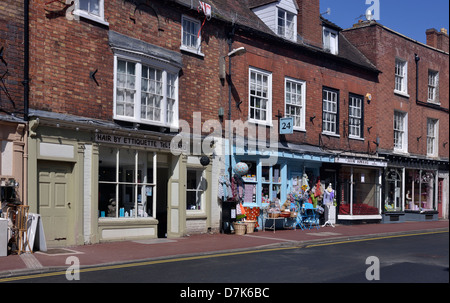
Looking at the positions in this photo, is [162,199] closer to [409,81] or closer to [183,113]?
[183,113]

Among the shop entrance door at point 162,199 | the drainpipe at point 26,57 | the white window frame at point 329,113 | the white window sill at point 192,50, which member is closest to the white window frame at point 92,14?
the drainpipe at point 26,57

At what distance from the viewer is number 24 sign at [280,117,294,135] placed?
18.6m

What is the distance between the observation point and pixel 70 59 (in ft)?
43.8

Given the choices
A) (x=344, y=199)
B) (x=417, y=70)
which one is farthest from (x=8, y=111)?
(x=417, y=70)

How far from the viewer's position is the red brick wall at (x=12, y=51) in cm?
1195

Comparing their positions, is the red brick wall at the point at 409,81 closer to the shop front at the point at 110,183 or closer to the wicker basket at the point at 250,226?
the wicker basket at the point at 250,226

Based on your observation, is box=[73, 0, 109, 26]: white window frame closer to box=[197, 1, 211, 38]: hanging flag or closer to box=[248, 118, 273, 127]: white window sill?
box=[197, 1, 211, 38]: hanging flag

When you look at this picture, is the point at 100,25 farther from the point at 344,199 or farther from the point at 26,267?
the point at 344,199

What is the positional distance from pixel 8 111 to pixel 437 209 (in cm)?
2306

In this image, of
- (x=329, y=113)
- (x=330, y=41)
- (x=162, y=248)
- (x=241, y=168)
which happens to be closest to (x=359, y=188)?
(x=329, y=113)

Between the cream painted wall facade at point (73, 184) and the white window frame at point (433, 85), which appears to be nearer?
the cream painted wall facade at point (73, 184)

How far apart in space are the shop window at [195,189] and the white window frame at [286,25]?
692 centimetres

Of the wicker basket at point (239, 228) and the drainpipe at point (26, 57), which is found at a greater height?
the drainpipe at point (26, 57)

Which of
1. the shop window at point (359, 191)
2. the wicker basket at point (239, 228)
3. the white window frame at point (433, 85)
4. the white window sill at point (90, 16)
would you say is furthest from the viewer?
the white window frame at point (433, 85)
